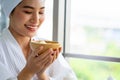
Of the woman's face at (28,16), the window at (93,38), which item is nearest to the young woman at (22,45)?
the woman's face at (28,16)

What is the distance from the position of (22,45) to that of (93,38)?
0.80m

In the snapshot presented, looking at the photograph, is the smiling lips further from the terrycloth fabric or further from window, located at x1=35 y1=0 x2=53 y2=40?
window, located at x1=35 y1=0 x2=53 y2=40

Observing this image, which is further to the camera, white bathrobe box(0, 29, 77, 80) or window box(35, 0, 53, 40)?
window box(35, 0, 53, 40)

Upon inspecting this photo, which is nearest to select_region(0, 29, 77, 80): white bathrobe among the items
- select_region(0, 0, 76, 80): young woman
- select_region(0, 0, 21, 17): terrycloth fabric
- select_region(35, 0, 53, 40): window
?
select_region(0, 0, 76, 80): young woman

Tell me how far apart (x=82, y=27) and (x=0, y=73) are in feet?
3.25

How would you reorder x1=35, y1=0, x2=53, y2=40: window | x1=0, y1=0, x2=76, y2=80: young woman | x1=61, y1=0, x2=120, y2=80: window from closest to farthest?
x1=0, y1=0, x2=76, y2=80: young woman < x1=61, y1=0, x2=120, y2=80: window < x1=35, y1=0, x2=53, y2=40: window

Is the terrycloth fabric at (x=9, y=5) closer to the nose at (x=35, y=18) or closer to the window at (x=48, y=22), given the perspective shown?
the nose at (x=35, y=18)

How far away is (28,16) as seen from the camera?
48.5 inches

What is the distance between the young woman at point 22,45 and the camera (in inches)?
45.4

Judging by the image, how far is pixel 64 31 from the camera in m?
2.12

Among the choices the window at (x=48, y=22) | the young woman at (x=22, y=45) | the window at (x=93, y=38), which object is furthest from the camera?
the window at (x=48, y=22)

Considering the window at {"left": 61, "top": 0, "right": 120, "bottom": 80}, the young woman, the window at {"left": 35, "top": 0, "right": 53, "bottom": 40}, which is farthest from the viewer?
the window at {"left": 35, "top": 0, "right": 53, "bottom": 40}

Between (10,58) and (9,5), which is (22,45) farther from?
(9,5)

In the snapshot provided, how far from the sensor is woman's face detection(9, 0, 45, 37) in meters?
1.24
